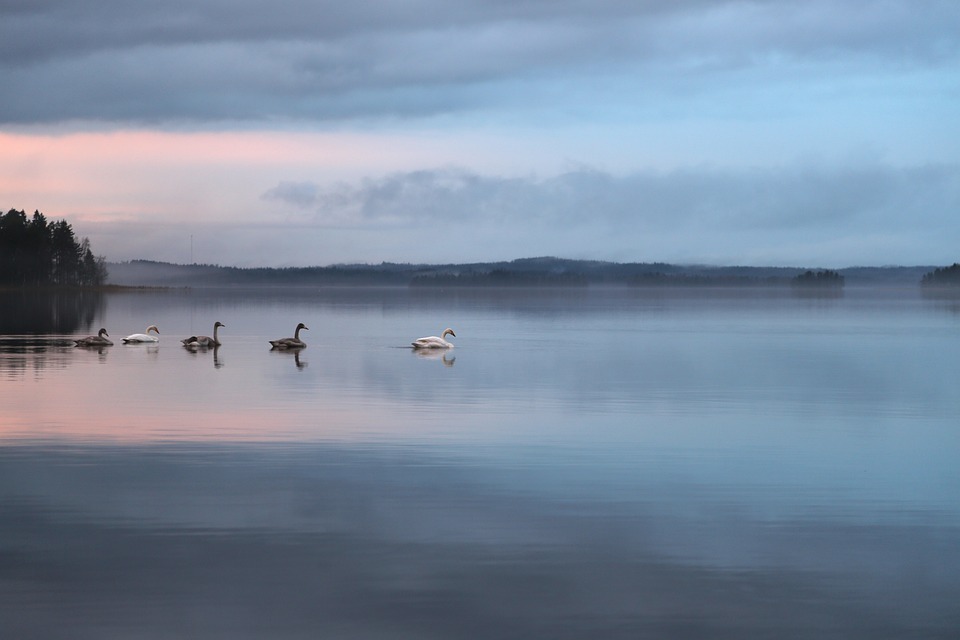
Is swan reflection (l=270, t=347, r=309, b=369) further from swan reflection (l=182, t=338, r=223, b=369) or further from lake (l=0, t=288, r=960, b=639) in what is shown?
lake (l=0, t=288, r=960, b=639)

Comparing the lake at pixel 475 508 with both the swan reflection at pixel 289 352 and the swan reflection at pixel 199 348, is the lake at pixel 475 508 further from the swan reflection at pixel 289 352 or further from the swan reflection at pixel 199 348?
the swan reflection at pixel 199 348

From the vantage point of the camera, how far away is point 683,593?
443 inches

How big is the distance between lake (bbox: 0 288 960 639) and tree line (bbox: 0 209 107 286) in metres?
136

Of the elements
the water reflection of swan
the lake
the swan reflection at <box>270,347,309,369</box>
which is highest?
the swan reflection at <box>270,347,309,369</box>

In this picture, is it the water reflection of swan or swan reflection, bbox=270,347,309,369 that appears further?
the water reflection of swan

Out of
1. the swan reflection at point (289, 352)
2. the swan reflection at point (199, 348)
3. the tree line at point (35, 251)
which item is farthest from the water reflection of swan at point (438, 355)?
the tree line at point (35, 251)

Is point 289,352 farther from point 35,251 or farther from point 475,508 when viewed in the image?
point 35,251

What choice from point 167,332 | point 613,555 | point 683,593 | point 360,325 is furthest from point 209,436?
point 360,325

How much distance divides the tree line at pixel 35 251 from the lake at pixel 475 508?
13560 cm

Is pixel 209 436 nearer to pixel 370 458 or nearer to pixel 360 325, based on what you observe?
pixel 370 458

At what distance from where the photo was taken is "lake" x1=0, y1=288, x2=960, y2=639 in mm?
10711

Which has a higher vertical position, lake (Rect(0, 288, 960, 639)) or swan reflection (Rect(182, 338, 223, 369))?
swan reflection (Rect(182, 338, 223, 369))

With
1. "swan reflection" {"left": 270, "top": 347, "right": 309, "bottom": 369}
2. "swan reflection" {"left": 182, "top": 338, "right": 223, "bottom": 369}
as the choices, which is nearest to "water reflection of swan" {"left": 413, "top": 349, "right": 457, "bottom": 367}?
"swan reflection" {"left": 270, "top": 347, "right": 309, "bottom": 369}

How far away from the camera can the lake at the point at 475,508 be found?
10.7m
